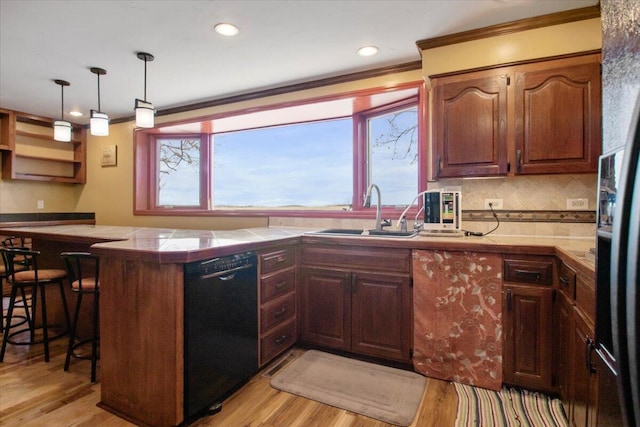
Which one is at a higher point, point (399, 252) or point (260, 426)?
point (399, 252)

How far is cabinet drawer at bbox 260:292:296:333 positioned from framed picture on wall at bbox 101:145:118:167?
3.50 meters

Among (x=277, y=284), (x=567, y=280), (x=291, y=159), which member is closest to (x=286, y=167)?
(x=291, y=159)

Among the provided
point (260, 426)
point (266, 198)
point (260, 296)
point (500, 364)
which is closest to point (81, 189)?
point (266, 198)

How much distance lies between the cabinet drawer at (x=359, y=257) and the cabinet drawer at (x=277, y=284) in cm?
17

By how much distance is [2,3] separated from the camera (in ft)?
6.52

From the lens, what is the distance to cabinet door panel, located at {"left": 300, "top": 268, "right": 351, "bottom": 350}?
2361 millimetres

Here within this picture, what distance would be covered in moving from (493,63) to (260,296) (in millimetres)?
2228

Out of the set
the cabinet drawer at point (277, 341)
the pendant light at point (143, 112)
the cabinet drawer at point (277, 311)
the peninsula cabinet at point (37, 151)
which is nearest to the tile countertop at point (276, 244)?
the cabinet drawer at point (277, 311)

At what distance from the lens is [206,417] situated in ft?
5.64

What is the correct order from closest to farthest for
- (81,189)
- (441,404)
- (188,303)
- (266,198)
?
1. (188,303)
2. (441,404)
3. (266,198)
4. (81,189)

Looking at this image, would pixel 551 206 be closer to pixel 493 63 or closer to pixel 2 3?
pixel 493 63

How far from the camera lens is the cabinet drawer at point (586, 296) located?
123 centimetres

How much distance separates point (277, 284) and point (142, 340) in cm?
89

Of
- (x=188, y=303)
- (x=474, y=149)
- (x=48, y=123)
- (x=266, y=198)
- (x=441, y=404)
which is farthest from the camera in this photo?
(x=48, y=123)
